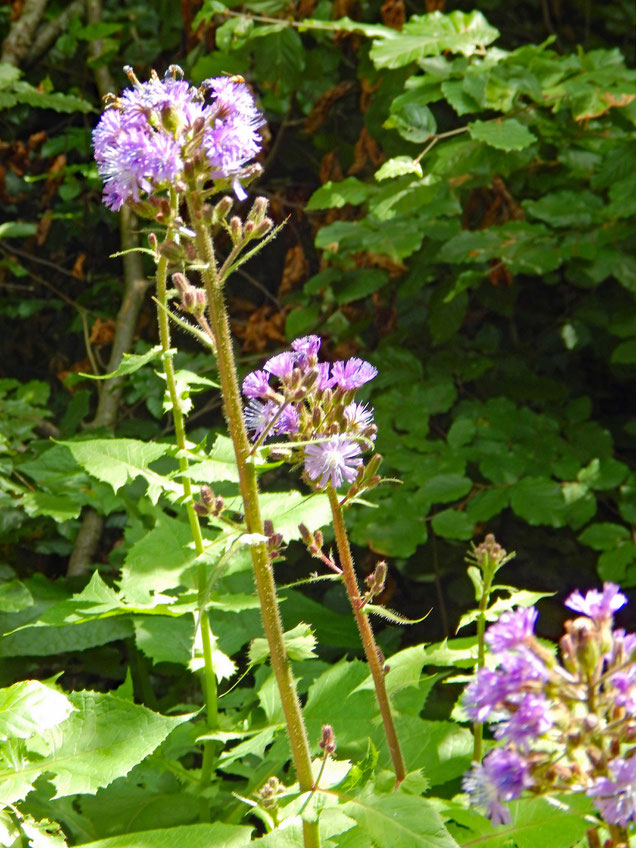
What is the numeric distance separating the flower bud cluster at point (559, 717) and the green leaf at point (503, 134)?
3.91 ft

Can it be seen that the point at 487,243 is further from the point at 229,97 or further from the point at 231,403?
the point at 231,403

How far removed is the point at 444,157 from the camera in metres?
1.90

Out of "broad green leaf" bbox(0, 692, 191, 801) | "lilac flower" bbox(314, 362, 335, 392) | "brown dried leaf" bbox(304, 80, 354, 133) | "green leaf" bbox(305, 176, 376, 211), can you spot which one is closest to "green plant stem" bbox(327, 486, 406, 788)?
"lilac flower" bbox(314, 362, 335, 392)

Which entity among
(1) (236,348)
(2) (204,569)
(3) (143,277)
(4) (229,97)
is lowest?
(1) (236,348)

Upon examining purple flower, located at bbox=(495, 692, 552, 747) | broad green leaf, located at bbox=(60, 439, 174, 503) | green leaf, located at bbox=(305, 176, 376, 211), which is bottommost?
broad green leaf, located at bbox=(60, 439, 174, 503)

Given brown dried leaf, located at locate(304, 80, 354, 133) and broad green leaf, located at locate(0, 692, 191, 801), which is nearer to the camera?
broad green leaf, located at locate(0, 692, 191, 801)

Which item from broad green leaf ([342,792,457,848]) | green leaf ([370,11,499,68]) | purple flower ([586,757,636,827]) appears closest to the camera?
purple flower ([586,757,636,827])

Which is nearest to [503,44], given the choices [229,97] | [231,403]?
[229,97]

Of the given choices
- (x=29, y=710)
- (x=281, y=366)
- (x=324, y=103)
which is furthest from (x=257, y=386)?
(x=324, y=103)

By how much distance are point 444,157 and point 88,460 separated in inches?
40.1

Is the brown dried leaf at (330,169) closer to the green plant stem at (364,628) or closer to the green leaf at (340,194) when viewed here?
the green leaf at (340,194)

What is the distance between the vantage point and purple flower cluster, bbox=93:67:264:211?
1.01 m

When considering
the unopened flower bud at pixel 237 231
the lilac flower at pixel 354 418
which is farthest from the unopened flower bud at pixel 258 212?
the lilac flower at pixel 354 418

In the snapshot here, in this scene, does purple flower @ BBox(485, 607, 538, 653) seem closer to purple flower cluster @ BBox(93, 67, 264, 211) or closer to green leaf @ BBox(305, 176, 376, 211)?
purple flower cluster @ BBox(93, 67, 264, 211)
